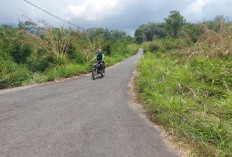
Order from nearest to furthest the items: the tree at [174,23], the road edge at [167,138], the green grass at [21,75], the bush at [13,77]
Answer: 1. the road edge at [167,138]
2. the bush at [13,77]
3. the green grass at [21,75]
4. the tree at [174,23]

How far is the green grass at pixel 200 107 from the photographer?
6.65 ft

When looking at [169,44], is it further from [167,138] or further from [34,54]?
[167,138]

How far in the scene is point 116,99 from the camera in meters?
4.57

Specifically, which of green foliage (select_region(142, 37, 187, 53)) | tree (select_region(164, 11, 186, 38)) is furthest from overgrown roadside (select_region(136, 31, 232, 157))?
tree (select_region(164, 11, 186, 38))

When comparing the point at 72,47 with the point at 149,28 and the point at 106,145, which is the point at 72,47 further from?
the point at 149,28

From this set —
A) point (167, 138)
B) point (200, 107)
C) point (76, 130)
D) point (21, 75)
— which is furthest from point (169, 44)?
point (76, 130)

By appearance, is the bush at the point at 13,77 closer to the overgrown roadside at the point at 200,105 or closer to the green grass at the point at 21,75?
the green grass at the point at 21,75

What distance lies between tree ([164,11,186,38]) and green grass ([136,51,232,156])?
144 ft

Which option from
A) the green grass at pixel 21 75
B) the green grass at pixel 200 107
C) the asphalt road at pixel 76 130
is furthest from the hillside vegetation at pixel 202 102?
the green grass at pixel 21 75

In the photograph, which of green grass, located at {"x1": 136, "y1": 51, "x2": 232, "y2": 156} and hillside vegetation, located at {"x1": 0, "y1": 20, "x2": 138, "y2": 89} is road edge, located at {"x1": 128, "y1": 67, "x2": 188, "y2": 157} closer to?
green grass, located at {"x1": 136, "y1": 51, "x2": 232, "y2": 156}

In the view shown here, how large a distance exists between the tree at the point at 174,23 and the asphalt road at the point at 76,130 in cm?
4571

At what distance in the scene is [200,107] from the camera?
110 inches

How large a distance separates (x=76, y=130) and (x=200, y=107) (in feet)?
8.62

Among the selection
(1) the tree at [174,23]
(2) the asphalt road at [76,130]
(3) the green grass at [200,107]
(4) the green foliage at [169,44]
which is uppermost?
(1) the tree at [174,23]
